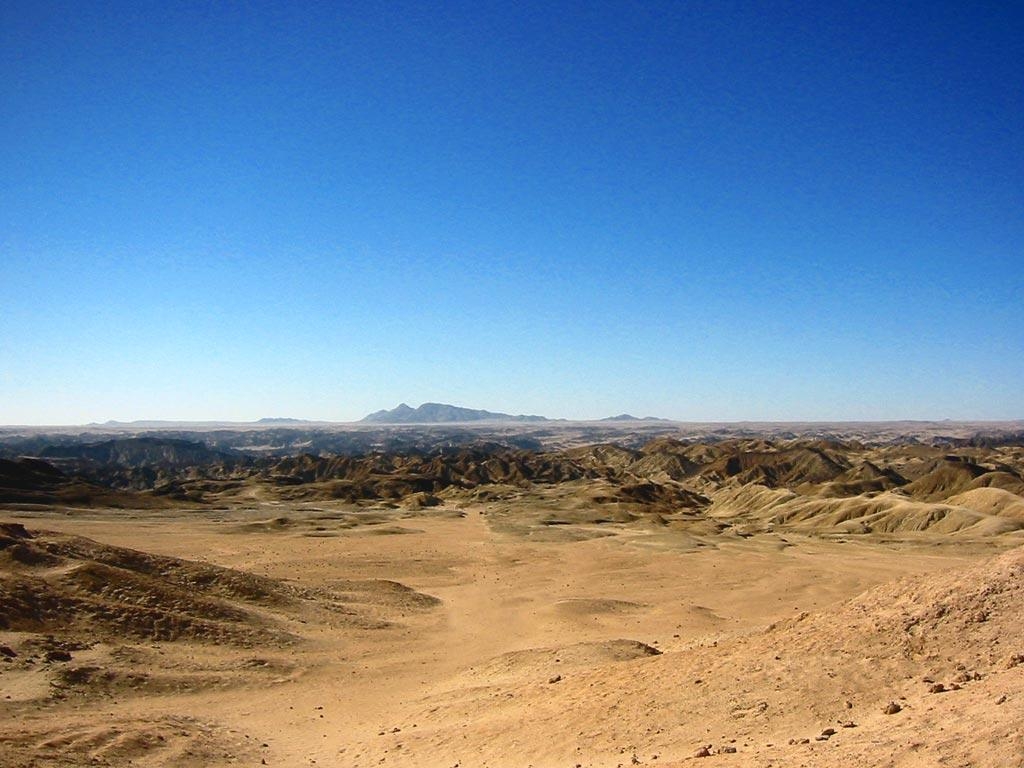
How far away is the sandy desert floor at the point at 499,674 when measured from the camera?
44.3 ft

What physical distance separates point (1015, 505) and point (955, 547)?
16.5 meters

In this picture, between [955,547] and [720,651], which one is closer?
[720,651]

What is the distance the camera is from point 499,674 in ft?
74.1

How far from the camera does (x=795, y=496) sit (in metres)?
90.6

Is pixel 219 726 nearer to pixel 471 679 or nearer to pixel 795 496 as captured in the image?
pixel 471 679

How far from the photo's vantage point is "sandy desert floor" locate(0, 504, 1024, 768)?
13.5m

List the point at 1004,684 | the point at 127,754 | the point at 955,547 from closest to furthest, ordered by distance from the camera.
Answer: the point at 1004,684
the point at 127,754
the point at 955,547

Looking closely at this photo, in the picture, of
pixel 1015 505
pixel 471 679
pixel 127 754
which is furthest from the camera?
pixel 1015 505

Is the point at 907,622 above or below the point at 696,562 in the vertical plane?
above

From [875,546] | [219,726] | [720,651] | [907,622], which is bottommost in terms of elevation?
[875,546]

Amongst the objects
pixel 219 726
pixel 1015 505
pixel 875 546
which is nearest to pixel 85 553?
pixel 219 726

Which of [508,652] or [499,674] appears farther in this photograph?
[508,652]

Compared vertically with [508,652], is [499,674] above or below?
above

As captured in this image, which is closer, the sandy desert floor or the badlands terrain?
the sandy desert floor
